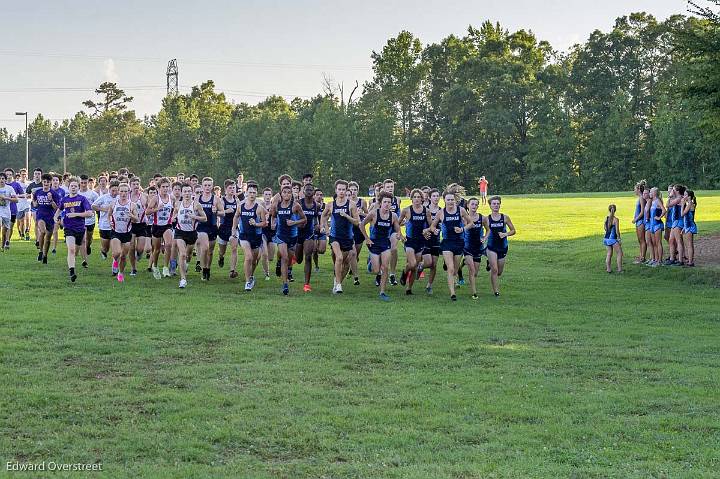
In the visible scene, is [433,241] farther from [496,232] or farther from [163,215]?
[163,215]

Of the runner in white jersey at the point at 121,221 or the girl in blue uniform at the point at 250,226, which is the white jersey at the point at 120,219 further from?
the girl in blue uniform at the point at 250,226

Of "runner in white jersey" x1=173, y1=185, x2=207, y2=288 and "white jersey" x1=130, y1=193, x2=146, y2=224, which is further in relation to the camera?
"white jersey" x1=130, y1=193, x2=146, y2=224

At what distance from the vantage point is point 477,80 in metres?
90.3

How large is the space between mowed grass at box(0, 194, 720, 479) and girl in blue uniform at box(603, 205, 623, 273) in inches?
143

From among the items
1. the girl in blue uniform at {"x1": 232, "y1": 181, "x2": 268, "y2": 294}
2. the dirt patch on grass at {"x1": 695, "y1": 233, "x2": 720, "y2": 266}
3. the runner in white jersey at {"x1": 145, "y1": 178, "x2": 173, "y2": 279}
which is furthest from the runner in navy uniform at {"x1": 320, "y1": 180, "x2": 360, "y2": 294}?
the dirt patch on grass at {"x1": 695, "y1": 233, "x2": 720, "y2": 266}

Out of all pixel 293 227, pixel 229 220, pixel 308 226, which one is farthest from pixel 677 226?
pixel 229 220

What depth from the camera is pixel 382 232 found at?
17609mm

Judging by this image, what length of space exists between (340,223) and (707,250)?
1173cm

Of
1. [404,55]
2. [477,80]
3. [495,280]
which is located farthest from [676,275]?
[404,55]

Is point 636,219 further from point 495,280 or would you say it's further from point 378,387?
point 378,387

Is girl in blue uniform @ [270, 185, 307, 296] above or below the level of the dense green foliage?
below

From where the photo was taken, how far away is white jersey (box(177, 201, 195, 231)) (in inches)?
725

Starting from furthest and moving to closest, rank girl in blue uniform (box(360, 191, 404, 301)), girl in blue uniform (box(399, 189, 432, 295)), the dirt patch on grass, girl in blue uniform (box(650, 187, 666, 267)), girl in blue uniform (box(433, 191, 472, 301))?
1. the dirt patch on grass
2. girl in blue uniform (box(650, 187, 666, 267))
3. girl in blue uniform (box(399, 189, 432, 295))
4. girl in blue uniform (box(360, 191, 404, 301))
5. girl in blue uniform (box(433, 191, 472, 301))

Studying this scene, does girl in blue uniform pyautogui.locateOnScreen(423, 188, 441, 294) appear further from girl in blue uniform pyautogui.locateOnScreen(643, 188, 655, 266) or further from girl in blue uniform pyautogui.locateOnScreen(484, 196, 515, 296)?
girl in blue uniform pyautogui.locateOnScreen(643, 188, 655, 266)
